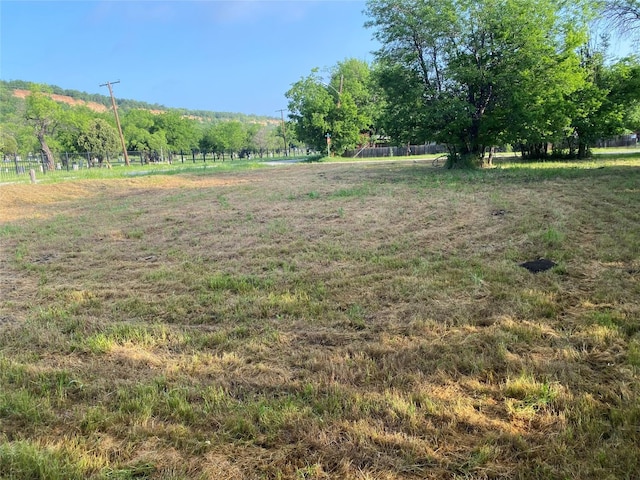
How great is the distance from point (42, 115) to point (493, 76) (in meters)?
42.0

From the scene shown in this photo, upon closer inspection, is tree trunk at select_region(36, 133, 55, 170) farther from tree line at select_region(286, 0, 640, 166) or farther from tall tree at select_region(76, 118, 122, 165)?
tree line at select_region(286, 0, 640, 166)

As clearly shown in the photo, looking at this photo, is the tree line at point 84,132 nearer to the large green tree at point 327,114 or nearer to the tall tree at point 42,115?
the tall tree at point 42,115

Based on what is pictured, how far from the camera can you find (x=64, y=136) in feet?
154

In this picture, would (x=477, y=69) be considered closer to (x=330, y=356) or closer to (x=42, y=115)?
(x=330, y=356)

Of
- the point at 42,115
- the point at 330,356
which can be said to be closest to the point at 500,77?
the point at 330,356

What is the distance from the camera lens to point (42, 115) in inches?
1559

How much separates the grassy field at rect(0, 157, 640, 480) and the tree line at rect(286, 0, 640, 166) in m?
11.9

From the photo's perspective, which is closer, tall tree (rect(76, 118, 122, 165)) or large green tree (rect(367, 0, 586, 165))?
large green tree (rect(367, 0, 586, 165))

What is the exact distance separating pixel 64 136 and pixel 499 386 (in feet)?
183

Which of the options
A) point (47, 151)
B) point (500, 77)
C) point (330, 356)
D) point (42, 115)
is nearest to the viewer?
point (330, 356)

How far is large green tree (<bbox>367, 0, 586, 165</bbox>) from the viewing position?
53.3 feet

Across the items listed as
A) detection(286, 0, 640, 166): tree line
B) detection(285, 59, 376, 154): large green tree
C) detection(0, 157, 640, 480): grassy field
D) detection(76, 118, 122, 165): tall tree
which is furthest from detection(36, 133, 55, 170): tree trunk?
detection(0, 157, 640, 480): grassy field

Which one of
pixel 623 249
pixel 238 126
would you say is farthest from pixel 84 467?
pixel 238 126

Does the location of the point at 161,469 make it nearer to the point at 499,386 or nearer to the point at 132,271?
the point at 499,386
